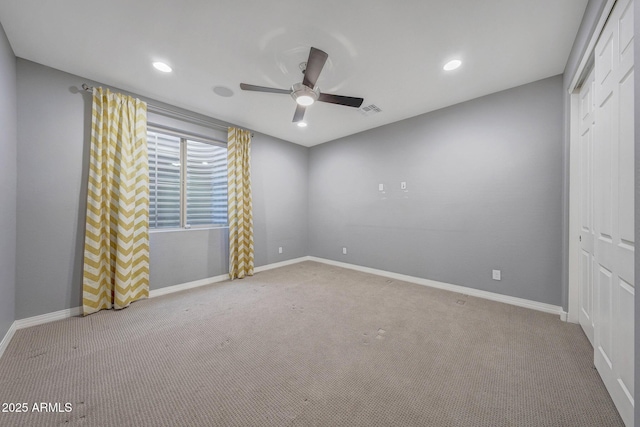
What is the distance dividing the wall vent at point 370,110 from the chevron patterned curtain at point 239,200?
6.46 ft

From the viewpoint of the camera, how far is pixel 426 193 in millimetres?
3449

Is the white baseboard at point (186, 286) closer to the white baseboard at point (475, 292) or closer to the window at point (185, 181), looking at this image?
the window at point (185, 181)

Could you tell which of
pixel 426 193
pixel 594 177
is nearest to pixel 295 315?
pixel 426 193

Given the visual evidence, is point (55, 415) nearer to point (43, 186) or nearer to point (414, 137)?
point (43, 186)

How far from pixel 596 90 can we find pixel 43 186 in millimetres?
4939

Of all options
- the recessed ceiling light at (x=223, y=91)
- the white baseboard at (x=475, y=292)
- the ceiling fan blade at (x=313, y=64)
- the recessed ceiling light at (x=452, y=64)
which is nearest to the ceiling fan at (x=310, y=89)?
the ceiling fan blade at (x=313, y=64)

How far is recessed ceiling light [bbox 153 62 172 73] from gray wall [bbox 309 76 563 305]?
299cm

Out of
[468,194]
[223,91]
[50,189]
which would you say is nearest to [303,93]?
[223,91]

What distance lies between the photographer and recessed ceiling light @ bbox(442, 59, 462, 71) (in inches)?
88.4

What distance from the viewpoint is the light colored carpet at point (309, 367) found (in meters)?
1.27

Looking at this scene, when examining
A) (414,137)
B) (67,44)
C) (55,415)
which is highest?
(67,44)

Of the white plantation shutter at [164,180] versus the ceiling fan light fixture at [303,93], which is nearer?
the ceiling fan light fixture at [303,93]

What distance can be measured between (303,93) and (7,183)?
2716 mm

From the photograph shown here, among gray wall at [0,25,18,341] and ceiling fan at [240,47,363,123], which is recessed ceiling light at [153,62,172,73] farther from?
gray wall at [0,25,18,341]
